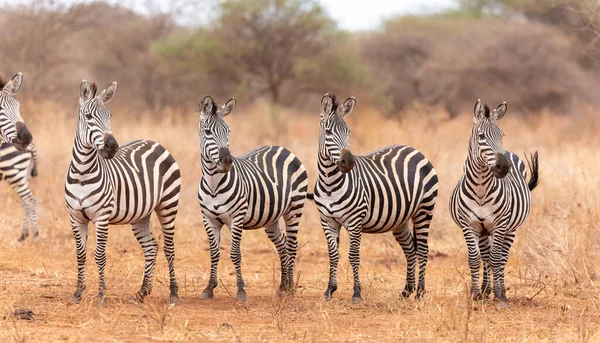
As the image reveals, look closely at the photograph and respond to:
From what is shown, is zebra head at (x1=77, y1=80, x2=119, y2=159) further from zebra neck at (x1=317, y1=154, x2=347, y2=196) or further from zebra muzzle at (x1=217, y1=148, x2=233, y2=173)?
zebra neck at (x1=317, y1=154, x2=347, y2=196)

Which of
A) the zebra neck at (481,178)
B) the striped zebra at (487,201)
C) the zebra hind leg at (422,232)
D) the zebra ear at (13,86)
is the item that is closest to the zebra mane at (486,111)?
the striped zebra at (487,201)

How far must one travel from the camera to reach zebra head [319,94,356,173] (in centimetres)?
704

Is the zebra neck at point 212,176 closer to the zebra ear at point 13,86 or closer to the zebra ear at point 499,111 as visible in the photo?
the zebra ear at point 13,86

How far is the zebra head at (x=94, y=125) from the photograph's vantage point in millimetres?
6562

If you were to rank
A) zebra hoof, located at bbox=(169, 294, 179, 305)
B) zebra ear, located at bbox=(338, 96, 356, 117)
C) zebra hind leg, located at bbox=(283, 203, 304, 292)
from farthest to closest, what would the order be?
1. zebra hind leg, located at bbox=(283, 203, 304, 292)
2. zebra ear, located at bbox=(338, 96, 356, 117)
3. zebra hoof, located at bbox=(169, 294, 179, 305)

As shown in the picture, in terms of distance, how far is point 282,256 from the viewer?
Answer: 816 cm

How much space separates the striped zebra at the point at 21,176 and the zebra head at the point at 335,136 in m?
5.25

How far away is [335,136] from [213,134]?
1130 mm

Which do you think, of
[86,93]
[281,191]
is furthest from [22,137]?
[281,191]

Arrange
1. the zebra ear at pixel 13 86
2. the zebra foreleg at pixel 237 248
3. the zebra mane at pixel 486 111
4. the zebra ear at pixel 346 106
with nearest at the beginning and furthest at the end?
the zebra mane at pixel 486 111 < the zebra foreleg at pixel 237 248 < the zebra ear at pixel 346 106 < the zebra ear at pixel 13 86

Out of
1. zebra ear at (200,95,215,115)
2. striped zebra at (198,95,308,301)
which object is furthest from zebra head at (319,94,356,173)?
zebra ear at (200,95,215,115)

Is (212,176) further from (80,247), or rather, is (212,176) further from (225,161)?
(80,247)

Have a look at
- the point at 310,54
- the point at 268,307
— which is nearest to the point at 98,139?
the point at 268,307

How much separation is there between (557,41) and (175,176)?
23046 millimetres
